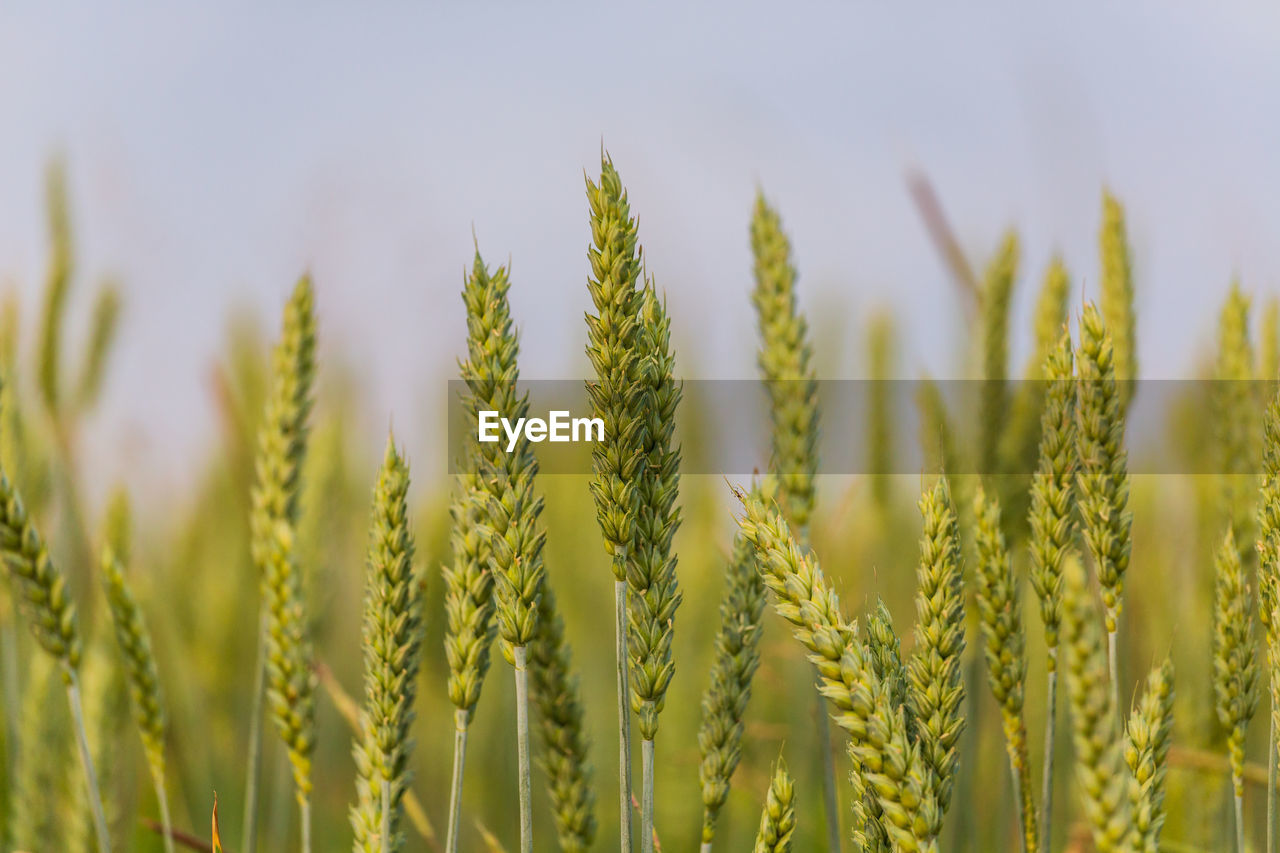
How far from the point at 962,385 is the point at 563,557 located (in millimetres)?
2034

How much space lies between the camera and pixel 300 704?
57.3 inches

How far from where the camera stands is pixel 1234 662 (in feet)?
4.26

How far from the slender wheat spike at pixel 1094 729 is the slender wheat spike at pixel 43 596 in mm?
1333

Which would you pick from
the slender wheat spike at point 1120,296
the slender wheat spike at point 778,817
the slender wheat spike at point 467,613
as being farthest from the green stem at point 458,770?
the slender wheat spike at point 1120,296

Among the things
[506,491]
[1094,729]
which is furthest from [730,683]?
[1094,729]

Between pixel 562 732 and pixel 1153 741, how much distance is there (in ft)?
2.57

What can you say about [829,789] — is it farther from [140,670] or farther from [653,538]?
[140,670]

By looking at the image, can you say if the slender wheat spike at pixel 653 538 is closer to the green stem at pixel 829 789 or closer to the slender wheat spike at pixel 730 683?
the slender wheat spike at pixel 730 683

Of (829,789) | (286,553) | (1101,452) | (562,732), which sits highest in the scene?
(1101,452)

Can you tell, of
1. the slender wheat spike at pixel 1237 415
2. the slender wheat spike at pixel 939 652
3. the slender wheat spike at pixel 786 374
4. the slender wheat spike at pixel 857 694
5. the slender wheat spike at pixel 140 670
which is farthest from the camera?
the slender wheat spike at pixel 1237 415

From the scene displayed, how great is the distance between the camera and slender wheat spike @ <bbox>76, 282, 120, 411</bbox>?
2.62m

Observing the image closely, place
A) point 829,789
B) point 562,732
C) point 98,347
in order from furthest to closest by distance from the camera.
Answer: point 98,347 → point 829,789 → point 562,732

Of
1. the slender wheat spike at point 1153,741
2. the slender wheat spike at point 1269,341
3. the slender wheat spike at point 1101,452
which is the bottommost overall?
the slender wheat spike at point 1153,741

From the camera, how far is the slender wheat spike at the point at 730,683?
1.25 m
